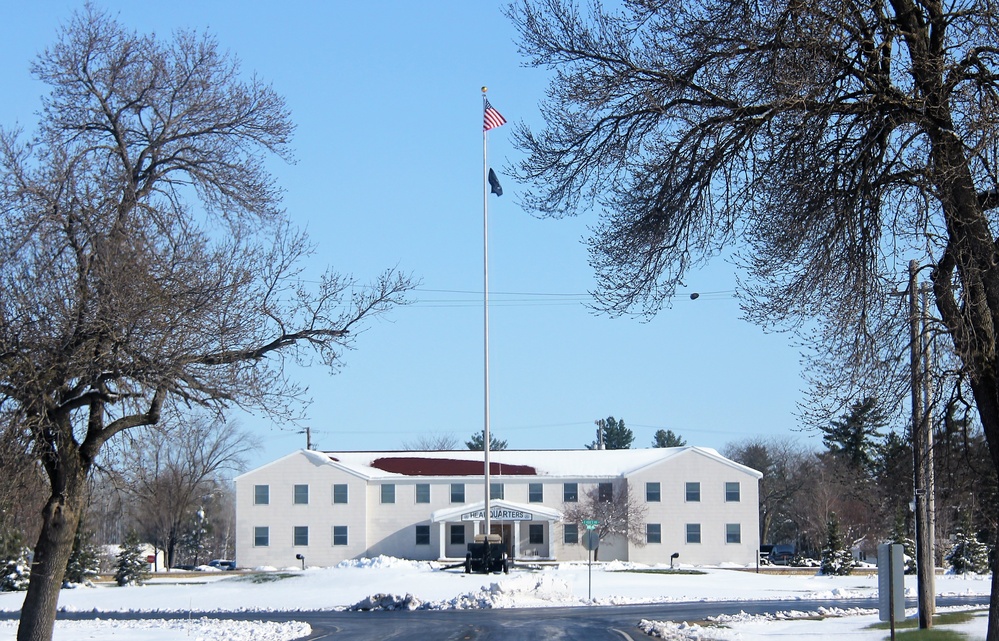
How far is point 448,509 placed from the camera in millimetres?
69062

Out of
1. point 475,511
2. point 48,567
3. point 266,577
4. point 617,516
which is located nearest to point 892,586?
point 48,567

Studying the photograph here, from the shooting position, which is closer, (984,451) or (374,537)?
(984,451)

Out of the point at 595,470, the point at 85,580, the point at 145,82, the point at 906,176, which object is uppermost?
the point at 145,82

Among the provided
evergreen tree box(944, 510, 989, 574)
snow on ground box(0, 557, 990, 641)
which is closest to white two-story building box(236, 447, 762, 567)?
snow on ground box(0, 557, 990, 641)

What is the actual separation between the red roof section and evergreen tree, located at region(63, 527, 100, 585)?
20.6 metres

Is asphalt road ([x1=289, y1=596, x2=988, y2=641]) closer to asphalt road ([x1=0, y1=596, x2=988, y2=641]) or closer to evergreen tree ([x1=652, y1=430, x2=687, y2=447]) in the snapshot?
asphalt road ([x1=0, y1=596, x2=988, y2=641])

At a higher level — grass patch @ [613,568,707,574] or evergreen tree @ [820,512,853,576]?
evergreen tree @ [820,512,853,576]

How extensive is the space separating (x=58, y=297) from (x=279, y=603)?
27.8 meters

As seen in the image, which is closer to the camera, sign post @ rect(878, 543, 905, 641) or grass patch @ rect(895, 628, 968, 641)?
sign post @ rect(878, 543, 905, 641)

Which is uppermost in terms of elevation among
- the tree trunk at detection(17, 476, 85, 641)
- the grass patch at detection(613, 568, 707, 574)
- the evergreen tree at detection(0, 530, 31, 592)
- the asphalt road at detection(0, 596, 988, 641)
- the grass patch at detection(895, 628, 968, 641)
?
the tree trunk at detection(17, 476, 85, 641)

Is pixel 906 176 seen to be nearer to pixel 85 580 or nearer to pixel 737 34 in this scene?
pixel 737 34

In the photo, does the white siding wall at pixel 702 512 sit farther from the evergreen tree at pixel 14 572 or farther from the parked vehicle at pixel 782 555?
the evergreen tree at pixel 14 572

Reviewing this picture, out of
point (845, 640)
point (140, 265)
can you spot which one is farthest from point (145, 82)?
point (845, 640)

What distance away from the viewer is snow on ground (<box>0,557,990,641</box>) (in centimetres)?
2564
